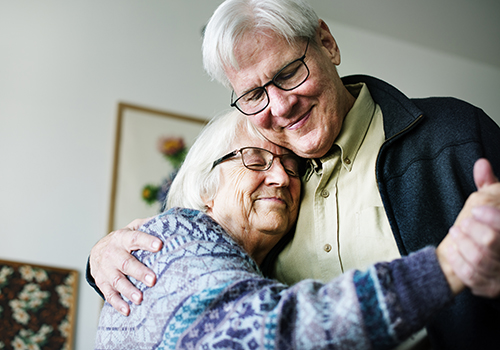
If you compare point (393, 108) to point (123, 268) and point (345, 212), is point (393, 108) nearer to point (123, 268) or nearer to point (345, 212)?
point (345, 212)

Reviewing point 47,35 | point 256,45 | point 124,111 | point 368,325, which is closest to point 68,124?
point 124,111

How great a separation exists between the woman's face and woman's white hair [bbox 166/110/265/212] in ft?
0.10

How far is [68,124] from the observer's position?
2738mm

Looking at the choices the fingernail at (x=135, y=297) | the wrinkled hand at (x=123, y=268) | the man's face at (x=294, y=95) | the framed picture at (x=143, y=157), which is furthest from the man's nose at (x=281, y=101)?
the framed picture at (x=143, y=157)

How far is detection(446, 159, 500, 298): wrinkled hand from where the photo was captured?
2.30ft

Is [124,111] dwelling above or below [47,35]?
below

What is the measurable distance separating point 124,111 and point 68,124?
1.11ft

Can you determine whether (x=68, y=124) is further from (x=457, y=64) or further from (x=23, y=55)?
(x=457, y=64)

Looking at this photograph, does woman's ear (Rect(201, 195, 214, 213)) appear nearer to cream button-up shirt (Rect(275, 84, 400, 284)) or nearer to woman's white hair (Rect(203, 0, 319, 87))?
cream button-up shirt (Rect(275, 84, 400, 284))

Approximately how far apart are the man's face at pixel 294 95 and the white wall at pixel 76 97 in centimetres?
159

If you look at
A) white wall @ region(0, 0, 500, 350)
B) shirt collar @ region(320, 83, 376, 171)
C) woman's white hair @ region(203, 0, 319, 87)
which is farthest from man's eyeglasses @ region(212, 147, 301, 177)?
white wall @ region(0, 0, 500, 350)

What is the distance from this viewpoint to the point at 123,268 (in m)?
1.13

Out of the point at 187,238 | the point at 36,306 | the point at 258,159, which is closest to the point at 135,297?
the point at 187,238

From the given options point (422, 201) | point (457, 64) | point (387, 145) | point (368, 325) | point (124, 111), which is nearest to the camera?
point (368, 325)
